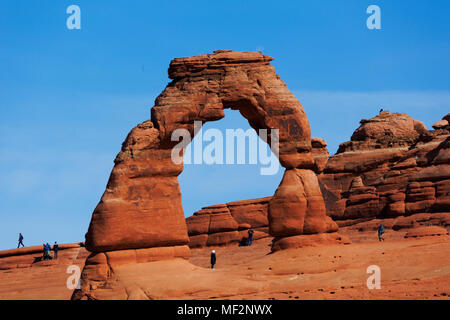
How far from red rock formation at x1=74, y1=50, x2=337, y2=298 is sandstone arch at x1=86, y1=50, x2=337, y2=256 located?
0.04 metres

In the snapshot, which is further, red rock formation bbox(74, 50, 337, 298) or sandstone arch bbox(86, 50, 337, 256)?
sandstone arch bbox(86, 50, 337, 256)

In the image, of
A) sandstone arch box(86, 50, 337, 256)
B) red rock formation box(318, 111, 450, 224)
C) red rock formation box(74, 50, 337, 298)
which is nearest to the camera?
red rock formation box(74, 50, 337, 298)

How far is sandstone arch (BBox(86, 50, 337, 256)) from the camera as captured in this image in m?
27.2

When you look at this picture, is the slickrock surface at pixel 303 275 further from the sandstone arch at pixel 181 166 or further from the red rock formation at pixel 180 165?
the sandstone arch at pixel 181 166

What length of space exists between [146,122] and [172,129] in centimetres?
114

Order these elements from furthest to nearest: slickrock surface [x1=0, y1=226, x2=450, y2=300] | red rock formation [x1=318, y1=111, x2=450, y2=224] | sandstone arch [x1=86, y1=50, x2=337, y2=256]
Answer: red rock formation [x1=318, y1=111, x2=450, y2=224]
sandstone arch [x1=86, y1=50, x2=337, y2=256]
slickrock surface [x1=0, y1=226, x2=450, y2=300]

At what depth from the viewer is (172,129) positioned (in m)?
28.2

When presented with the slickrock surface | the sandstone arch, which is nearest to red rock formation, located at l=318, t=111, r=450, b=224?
the slickrock surface

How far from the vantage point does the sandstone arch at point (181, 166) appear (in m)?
27.2

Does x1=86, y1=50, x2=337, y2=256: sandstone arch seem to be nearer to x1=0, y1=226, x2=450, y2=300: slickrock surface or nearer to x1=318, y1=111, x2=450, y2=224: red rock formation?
x1=0, y1=226, x2=450, y2=300: slickrock surface

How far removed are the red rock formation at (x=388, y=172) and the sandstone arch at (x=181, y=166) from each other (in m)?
15.8

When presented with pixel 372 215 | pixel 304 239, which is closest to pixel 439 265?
pixel 304 239
